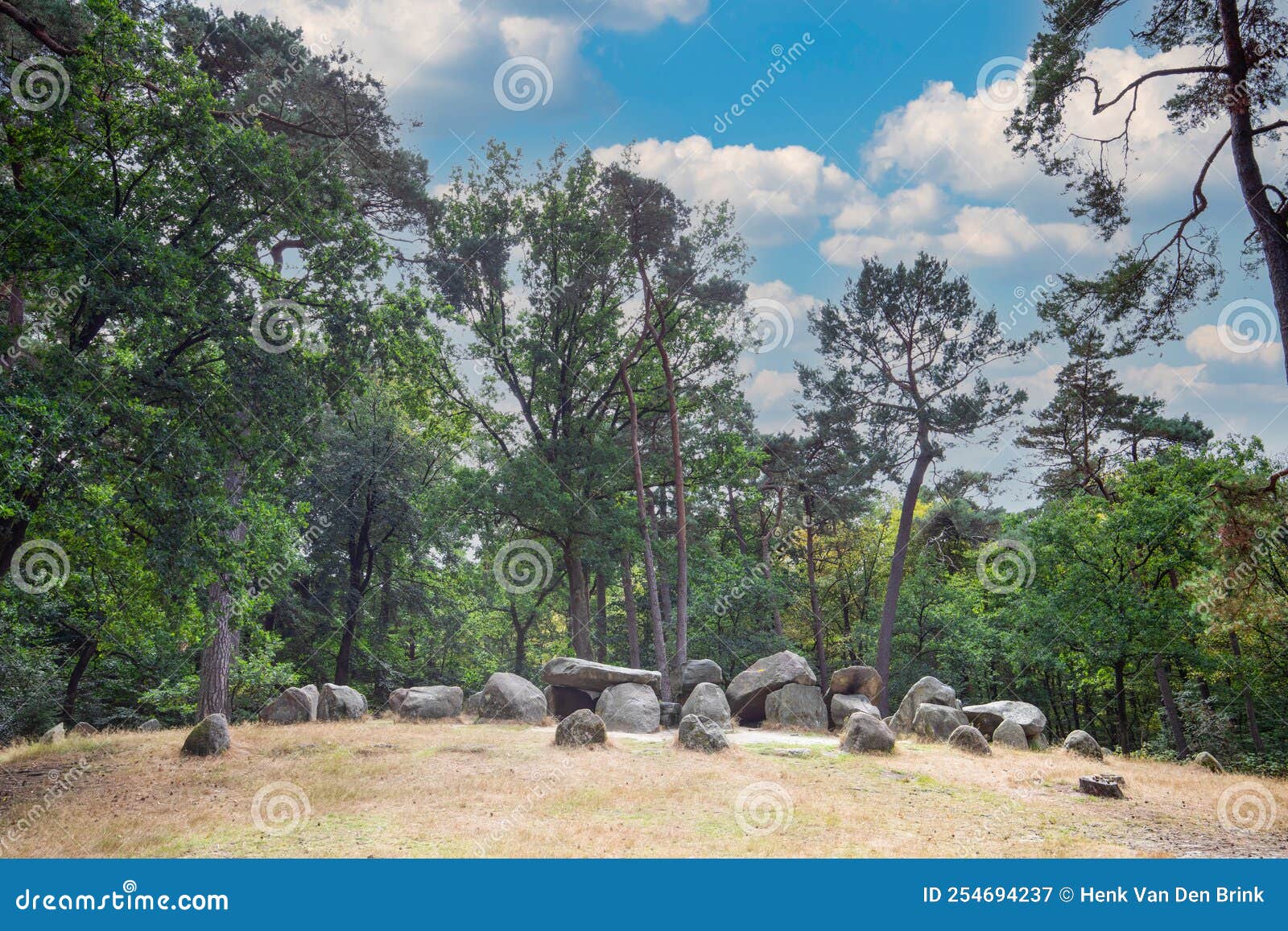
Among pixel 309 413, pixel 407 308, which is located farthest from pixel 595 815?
pixel 407 308

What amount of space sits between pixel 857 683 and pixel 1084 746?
6.14 meters

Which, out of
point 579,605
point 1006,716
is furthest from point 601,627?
point 1006,716

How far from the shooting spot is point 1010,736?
18.0 m

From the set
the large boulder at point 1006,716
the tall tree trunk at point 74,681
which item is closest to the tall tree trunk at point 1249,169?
the large boulder at point 1006,716

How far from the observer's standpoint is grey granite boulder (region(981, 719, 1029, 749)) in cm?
1784

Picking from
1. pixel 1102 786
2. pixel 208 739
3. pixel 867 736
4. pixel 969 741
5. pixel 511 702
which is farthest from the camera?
pixel 511 702

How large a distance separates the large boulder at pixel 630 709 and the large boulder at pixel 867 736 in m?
4.68

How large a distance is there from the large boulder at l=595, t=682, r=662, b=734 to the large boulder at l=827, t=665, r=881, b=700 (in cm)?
574

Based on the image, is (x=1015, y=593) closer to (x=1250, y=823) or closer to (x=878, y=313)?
(x=878, y=313)

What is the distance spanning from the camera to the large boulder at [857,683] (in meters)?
21.2

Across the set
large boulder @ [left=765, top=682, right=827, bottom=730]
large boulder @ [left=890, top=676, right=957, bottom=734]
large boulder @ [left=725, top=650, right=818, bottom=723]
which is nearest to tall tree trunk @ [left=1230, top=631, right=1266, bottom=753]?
large boulder @ [left=890, top=676, right=957, bottom=734]

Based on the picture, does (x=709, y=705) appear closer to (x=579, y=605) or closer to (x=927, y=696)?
(x=927, y=696)

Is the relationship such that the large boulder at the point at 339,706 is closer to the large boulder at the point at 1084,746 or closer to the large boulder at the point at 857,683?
the large boulder at the point at 857,683

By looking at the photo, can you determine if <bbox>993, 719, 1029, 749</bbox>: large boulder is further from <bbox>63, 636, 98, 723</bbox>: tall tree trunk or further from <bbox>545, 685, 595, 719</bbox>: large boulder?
<bbox>63, 636, 98, 723</bbox>: tall tree trunk
